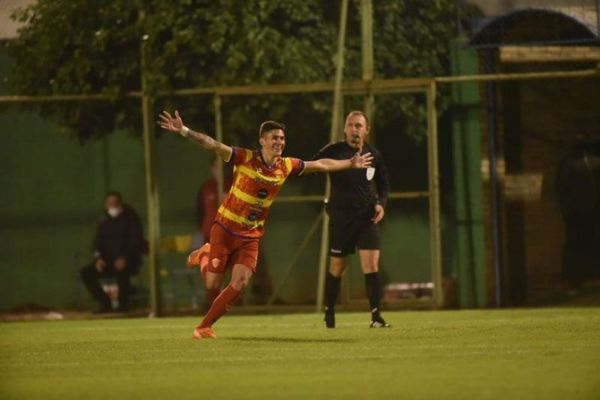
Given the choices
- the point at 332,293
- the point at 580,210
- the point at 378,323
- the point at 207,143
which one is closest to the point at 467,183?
the point at 580,210

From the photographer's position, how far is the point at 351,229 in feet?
51.8

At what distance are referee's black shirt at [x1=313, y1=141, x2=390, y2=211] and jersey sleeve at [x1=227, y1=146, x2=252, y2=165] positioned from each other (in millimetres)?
1738

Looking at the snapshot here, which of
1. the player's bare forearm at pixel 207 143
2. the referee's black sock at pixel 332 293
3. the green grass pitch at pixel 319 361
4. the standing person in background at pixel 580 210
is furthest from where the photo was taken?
the standing person in background at pixel 580 210

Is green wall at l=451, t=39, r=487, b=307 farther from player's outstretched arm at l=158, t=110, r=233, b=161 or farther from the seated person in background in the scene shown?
player's outstretched arm at l=158, t=110, r=233, b=161

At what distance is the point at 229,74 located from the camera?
20.6m

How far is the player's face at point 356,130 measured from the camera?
15375mm

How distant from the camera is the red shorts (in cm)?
1406

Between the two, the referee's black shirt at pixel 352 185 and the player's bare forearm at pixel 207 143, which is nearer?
the player's bare forearm at pixel 207 143

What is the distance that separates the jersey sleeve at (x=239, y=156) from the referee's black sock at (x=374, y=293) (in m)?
2.20

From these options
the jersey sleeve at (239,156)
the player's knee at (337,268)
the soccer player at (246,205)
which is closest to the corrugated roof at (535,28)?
the player's knee at (337,268)

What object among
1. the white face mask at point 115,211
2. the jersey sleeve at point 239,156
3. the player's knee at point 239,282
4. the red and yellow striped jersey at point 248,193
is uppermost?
the jersey sleeve at point 239,156

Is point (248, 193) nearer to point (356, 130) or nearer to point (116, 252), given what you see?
point (356, 130)

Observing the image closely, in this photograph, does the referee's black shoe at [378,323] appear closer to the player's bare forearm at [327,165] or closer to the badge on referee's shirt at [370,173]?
the badge on referee's shirt at [370,173]

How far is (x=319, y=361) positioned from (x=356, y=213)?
4.40 meters
